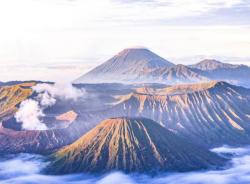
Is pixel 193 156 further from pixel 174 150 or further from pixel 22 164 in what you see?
pixel 22 164

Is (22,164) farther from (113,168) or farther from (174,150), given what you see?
(174,150)

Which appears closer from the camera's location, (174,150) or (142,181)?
(142,181)

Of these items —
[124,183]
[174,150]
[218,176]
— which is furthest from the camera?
[174,150]

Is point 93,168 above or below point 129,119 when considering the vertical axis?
below

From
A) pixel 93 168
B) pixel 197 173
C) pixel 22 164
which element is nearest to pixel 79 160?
pixel 93 168

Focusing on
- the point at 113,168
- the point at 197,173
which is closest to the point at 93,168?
the point at 113,168

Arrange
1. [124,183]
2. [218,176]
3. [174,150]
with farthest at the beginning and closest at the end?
[174,150]
[218,176]
[124,183]
